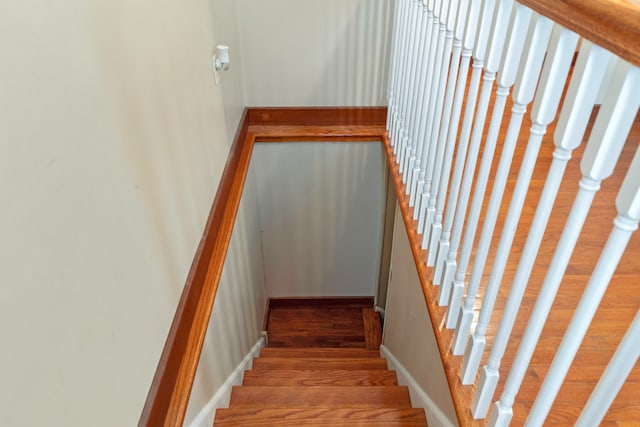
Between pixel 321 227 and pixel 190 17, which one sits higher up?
pixel 190 17

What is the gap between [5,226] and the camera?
0.65 meters

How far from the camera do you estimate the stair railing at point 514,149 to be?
677mm

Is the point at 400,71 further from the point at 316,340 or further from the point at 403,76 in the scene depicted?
the point at 316,340

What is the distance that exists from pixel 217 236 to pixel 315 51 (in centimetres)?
143

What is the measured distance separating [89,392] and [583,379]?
1217 millimetres

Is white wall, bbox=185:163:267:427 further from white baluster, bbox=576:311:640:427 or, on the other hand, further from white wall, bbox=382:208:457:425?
white baluster, bbox=576:311:640:427

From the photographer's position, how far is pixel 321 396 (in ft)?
7.32

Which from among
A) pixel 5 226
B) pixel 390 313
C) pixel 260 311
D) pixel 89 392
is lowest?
pixel 260 311

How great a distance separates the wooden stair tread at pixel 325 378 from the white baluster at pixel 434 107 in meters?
1.01

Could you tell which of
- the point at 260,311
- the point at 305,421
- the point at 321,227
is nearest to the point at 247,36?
the point at 321,227

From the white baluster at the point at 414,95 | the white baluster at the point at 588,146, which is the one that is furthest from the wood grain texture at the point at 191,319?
the white baluster at the point at 588,146

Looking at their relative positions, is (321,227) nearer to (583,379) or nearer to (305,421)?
(305,421)

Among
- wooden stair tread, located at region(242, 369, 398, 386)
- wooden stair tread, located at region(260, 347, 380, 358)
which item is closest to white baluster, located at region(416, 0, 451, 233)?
wooden stair tread, located at region(242, 369, 398, 386)

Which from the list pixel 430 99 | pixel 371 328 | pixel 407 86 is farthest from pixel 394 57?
pixel 371 328
